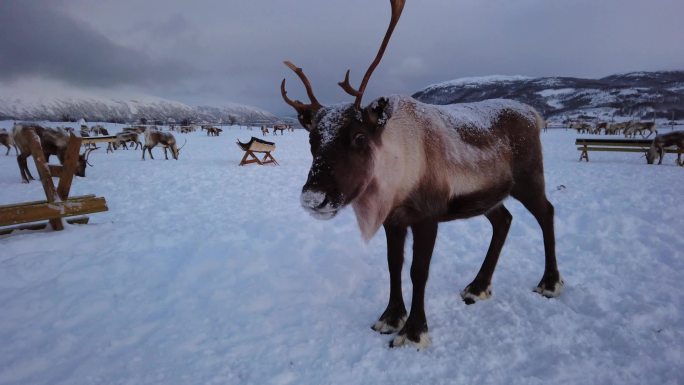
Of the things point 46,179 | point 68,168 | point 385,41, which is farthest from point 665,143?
point 46,179

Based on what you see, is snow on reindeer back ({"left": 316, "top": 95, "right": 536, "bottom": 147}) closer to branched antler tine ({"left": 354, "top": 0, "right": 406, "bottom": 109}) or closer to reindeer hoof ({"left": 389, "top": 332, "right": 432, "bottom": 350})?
branched antler tine ({"left": 354, "top": 0, "right": 406, "bottom": 109})

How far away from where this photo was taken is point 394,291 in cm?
268

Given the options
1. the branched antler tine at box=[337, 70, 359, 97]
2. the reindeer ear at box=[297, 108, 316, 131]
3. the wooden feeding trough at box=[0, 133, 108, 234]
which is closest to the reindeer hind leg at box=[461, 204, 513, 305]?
the branched antler tine at box=[337, 70, 359, 97]

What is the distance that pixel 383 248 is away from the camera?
14.3ft

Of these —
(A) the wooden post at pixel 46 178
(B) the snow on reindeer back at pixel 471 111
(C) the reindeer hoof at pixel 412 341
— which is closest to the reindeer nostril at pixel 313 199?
(B) the snow on reindeer back at pixel 471 111

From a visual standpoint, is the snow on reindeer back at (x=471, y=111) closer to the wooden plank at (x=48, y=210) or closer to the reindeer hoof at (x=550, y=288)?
the reindeer hoof at (x=550, y=288)

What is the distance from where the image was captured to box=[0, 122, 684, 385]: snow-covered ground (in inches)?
83.3

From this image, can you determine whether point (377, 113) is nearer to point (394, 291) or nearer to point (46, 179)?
point (394, 291)

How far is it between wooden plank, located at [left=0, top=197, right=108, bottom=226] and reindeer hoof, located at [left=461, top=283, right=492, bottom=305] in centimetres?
502

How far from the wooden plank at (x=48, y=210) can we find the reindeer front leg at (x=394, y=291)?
14.5 ft

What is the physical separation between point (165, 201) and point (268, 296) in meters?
5.04

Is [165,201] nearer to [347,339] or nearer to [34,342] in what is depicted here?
[34,342]

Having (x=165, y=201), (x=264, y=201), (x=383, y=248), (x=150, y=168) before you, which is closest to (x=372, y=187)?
(x=383, y=248)

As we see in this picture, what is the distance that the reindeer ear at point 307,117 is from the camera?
2402 millimetres
